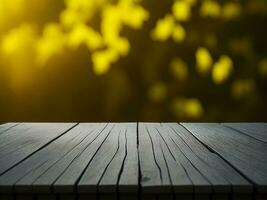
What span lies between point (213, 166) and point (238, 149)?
47 centimetres

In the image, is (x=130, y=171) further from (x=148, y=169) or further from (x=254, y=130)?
(x=254, y=130)

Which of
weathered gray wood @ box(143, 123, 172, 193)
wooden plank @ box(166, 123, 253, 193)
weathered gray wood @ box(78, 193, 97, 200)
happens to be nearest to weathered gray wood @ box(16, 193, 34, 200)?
weathered gray wood @ box(78, 193, 97, 200)

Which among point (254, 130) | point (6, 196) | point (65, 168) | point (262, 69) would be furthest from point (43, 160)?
point (262, 69)

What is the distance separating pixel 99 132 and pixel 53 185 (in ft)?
4.49

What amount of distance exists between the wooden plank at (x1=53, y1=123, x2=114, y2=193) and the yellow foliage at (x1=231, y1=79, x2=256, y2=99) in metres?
1.61

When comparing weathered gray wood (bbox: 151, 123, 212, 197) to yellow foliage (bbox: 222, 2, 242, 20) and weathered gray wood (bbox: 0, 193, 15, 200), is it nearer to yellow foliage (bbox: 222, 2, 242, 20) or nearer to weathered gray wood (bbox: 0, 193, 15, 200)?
weathered gray wood (bbox: 0, 193, 15, 200)

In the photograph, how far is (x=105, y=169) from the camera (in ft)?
5.64

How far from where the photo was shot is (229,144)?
239 centimetres

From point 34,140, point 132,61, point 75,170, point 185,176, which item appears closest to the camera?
point 185,176

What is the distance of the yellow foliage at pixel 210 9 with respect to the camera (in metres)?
3.76

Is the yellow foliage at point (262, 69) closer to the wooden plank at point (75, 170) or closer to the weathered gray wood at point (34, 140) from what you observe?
the weathered gray wood at point (34, 140)

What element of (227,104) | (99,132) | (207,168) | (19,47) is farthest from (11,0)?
(207,168)


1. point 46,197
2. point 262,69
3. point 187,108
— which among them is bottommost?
point 46,197

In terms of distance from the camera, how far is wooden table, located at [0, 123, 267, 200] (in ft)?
4.85
